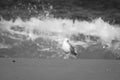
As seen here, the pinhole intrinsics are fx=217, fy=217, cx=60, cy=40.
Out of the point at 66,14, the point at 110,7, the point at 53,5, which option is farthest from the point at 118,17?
the point at 53,5

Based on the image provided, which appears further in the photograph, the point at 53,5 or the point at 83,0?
the point at 53,5

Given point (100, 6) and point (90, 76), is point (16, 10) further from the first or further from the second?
point (90, 76)

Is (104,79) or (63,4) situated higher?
(63,4)

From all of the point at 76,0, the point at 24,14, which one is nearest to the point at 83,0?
the point at 76,0

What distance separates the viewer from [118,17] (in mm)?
16266

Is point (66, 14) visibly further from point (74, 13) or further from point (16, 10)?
point (16, 10)

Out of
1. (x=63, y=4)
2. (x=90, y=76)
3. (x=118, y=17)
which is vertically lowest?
(x=90, y=76)

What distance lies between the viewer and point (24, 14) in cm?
1841

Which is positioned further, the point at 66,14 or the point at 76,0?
the point at 66,14

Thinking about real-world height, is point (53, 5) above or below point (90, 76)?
above

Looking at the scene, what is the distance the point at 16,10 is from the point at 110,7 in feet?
23.2

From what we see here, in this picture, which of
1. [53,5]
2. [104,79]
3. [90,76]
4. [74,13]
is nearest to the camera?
[104,79]

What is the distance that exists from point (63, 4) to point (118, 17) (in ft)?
15.0

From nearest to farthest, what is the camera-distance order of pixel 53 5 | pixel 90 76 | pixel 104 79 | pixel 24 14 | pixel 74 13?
1. pixel 104 79
2. pixel 90 76
3. pixel 53 5
4. pixel 74 13
5. pixel 24 14
